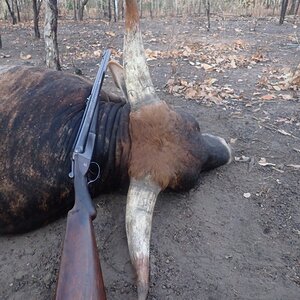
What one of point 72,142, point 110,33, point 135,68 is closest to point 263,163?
point 135,68

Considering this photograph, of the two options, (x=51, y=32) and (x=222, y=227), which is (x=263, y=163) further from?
(x=51, y=32)

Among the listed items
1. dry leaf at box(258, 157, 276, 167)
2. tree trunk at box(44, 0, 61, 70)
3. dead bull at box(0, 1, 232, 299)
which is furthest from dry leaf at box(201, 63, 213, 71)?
dead bull at box(0, 1, 232, 299)

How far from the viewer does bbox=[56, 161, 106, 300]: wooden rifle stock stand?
1827mm

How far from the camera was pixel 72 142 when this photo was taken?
2971 millimetres

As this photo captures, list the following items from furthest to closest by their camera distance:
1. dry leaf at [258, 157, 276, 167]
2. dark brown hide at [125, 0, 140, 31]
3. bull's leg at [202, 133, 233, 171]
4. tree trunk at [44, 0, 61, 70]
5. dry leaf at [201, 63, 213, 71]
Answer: dry leaf at [201, 63, 213, 71]
tree trunk at [44, 0, 61, 70]
dry leaf at [258, 157, 276, 167]
bull's leg at [202, 133, 233, 171]
dark brown hide at [125, 0, 140, 31]

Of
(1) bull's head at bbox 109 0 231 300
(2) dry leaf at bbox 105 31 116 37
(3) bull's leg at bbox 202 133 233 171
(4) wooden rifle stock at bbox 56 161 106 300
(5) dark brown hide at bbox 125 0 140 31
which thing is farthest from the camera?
(2) dry leaf at bbox 105 31 116 37

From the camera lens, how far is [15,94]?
308cm

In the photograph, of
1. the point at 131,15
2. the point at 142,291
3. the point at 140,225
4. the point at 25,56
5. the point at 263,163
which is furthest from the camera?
the point at 25,56

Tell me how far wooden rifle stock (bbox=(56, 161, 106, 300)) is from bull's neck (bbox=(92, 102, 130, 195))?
80 centimetres

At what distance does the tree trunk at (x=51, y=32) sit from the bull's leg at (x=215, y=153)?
3.25 m

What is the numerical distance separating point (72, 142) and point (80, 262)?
1.20 meters

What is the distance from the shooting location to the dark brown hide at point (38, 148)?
287cm

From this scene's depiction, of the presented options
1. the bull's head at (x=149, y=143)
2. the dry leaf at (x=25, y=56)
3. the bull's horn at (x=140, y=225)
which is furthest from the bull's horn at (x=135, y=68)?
the dry leaf at (x=25, y=56)

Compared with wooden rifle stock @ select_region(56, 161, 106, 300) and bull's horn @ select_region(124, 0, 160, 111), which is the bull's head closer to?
bull's horn @ select_region(124, 0, 160, 111)
